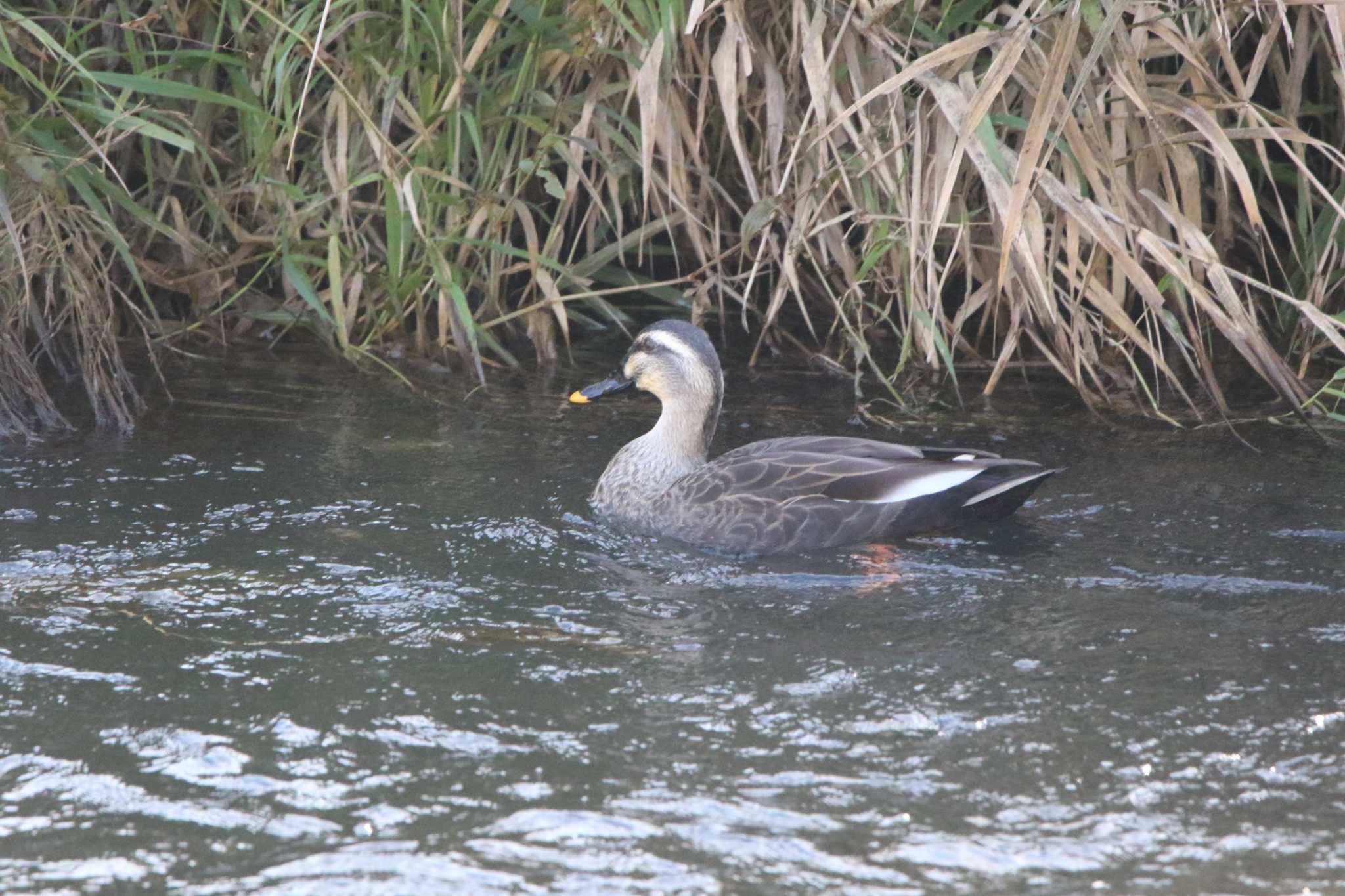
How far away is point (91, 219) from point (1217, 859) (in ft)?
15.7

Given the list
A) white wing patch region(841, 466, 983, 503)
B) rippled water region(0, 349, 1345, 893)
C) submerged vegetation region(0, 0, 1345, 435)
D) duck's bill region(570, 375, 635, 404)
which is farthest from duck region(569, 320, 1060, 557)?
submerged vegetation region(0, 0, 1345, 435)

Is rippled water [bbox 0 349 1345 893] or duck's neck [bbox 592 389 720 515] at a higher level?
duck's neck [bbox 592 389 720 515]

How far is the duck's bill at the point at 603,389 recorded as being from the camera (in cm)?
611

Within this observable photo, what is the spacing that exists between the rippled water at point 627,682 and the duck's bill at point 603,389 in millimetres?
216

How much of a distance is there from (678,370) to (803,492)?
0.79m

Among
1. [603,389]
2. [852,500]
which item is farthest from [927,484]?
[603,389]

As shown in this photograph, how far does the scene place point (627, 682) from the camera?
4.01 m

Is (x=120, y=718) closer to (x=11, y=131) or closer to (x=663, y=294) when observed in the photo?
(x=11, y=131)

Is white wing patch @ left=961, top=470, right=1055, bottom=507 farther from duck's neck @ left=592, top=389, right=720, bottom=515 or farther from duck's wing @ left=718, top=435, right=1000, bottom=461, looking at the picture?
duck's neck @ left=592, top=389, right=720, bottom=515

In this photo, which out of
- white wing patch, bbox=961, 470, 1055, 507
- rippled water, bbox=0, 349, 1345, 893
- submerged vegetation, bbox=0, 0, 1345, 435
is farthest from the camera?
submerged vegetation, bbox=0, 0, 1345, 435

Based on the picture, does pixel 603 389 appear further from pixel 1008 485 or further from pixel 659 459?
pixel 1008 485

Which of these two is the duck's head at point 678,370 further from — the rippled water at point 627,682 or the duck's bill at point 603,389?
the rippled water at point 627,682

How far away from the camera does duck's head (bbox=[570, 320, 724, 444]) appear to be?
5.87m

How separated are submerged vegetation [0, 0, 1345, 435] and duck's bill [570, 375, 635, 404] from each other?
0.70 metres
